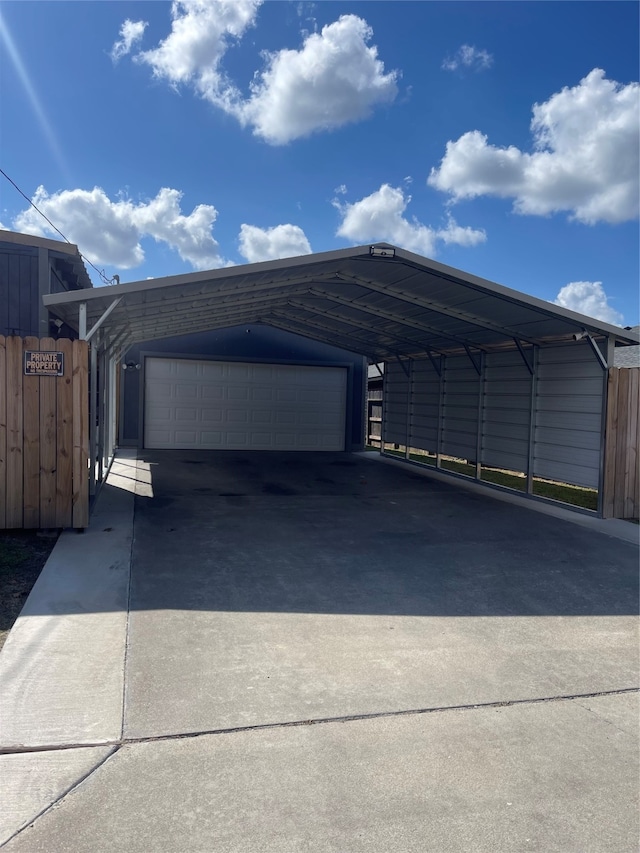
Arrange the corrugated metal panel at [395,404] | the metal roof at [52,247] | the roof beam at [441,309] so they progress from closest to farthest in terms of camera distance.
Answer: the metal roof at [52,247], the roof beam at [441,309], the corrugated metal panel at [395,404]

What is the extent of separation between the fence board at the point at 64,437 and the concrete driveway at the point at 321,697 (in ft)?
1.16

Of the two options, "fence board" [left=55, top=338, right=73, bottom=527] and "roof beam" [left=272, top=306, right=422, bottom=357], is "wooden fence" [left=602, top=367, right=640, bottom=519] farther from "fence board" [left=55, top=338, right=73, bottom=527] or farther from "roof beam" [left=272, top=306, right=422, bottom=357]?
"fence board" [left=55, top=338, right=73, bottom=527]

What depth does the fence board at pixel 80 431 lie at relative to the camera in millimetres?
6355

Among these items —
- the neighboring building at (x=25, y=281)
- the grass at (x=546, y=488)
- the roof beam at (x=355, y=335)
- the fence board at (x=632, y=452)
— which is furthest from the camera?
the roof beam at (x=355, y=335)

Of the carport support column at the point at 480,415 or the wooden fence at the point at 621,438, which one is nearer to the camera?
the wooden fence at the point at 621,438

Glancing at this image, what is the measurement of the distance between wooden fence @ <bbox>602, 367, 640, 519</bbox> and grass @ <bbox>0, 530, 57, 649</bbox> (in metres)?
7.28

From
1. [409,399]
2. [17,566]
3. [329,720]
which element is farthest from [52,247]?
[409,399]

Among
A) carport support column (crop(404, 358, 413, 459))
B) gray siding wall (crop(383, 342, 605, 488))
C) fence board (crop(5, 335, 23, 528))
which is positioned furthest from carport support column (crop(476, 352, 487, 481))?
fence board (crop(5, 335, 23, 528))

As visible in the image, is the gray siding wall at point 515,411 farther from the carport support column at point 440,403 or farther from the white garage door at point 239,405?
the white garage door at point 239,405

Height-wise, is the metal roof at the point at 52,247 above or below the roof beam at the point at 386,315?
above

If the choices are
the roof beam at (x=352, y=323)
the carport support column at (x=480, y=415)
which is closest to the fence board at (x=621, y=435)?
the carport support column at (x=480, y=415)

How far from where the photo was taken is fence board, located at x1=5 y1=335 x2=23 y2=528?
6172 mm

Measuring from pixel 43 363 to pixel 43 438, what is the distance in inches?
31.5

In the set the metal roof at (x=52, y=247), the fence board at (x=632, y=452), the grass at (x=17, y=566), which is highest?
the metal roof at (x=52, y=247)
